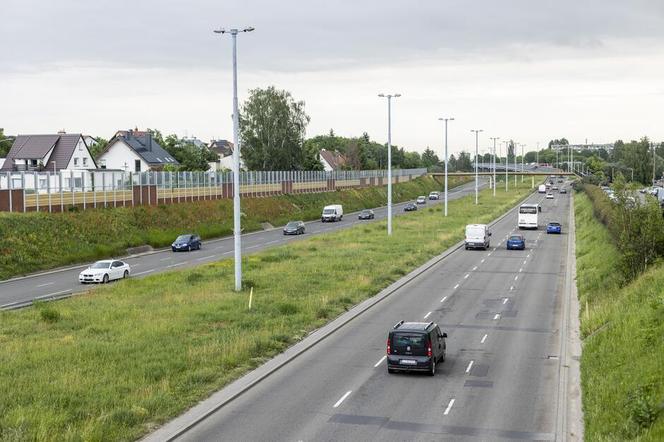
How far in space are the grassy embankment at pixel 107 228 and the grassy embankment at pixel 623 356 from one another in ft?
120

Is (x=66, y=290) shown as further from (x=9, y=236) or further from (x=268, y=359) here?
(x=268, y=359)

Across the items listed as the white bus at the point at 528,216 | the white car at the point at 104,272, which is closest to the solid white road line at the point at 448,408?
the white car at the point at 104,272

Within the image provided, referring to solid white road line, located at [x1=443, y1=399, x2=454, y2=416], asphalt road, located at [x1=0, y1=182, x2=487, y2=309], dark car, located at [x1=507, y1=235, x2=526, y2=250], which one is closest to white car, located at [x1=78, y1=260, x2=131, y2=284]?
asphalt road, located at [x1=0, y1=182, x2=487, y2=309]

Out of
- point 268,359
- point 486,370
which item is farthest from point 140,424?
point 486,370

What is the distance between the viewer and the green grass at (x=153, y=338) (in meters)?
20.6

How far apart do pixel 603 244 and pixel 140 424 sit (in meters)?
44.6

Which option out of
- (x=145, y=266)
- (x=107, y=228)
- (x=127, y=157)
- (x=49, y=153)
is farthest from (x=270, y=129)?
(x=145, y=266)

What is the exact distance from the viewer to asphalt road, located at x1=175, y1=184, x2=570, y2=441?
20.1 m

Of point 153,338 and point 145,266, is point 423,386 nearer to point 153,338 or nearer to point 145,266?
point 153,338

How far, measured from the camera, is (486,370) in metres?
26.8

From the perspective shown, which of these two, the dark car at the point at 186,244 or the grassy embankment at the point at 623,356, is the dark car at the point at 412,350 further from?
the dark car at the point at 186,244

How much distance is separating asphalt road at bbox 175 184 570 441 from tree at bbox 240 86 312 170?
93637 mm

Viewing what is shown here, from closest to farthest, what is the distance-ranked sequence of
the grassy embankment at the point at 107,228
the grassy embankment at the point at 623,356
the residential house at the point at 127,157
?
the grassy embankment at the point at 623,356, the grassy embankment at the point at 107,228, the residential house at the point at 127,157

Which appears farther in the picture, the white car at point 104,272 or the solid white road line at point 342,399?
the white car at point 104,272
